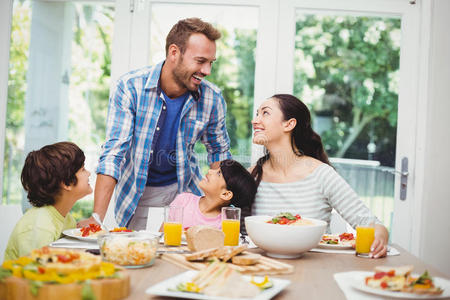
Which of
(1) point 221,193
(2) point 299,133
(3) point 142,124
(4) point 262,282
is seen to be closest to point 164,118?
(3) point 142,124

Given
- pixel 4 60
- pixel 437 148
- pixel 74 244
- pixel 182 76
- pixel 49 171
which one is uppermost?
pixel 4 60

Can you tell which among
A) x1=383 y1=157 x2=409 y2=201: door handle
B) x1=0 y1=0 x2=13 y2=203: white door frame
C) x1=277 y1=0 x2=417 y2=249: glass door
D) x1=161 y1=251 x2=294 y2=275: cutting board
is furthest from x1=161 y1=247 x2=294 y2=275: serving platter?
x1=0 y1=0 x2=13 y2=203: white door frame

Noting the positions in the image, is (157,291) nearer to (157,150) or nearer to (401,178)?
(157,150)

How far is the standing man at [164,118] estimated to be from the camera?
2.53 m

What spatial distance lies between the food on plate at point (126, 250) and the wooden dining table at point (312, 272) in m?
0.03

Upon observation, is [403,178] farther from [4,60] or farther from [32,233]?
[4,60]

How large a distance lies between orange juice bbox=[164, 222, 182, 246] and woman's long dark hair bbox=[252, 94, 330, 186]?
0.74 metres

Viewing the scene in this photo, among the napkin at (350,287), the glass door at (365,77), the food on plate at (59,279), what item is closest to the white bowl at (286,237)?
the napkin at (350,287)

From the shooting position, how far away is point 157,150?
263 cm

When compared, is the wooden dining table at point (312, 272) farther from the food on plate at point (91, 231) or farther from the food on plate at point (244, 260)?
the food on plate at point (91, 231)

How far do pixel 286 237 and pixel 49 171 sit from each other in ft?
3.32

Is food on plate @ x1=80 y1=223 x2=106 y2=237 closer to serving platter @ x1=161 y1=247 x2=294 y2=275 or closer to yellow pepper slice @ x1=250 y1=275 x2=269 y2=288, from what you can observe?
serving platter @ x1=161 y1=247 x2=294 y2=275

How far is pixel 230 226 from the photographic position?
1.65m

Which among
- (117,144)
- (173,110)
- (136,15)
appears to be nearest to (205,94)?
(173,110)
